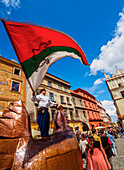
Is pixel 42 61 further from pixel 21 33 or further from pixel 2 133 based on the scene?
pixel 2 133

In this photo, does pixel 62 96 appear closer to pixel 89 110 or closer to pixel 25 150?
pixel 89 110

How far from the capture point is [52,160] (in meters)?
0.90

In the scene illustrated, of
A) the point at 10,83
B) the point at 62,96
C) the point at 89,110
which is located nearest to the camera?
the point at 10,83

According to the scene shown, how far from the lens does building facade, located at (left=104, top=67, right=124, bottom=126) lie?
889 inches

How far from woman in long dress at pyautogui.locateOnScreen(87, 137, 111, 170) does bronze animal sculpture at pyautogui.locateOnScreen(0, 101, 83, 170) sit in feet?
7.68

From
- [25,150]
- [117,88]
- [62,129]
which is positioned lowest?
[25,150]

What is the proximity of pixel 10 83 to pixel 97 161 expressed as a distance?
37.6 feet

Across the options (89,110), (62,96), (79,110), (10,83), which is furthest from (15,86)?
(89,110)

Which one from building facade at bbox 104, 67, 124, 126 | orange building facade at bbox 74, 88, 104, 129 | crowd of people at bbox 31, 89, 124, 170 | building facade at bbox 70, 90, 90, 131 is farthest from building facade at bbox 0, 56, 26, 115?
building facade at bbox 104, 67, 124, 126

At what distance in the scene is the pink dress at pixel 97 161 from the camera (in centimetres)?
276

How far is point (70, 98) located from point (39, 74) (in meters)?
18.4

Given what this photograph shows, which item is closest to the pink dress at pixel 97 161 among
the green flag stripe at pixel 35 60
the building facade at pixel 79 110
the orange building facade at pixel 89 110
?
the green flag stripe at pixel 35 60

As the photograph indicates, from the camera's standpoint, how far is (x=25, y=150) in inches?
35.0

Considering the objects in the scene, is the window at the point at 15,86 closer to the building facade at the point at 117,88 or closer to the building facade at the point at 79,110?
the building facade at the point at 79,110
